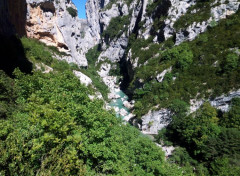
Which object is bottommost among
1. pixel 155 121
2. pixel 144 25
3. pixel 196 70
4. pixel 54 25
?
pixel 155 121

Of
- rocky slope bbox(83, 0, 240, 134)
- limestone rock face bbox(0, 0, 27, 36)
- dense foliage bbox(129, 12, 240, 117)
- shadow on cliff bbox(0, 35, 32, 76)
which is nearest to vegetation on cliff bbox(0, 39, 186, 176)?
shadow on cliff bbox(0, 35, 32, 76)

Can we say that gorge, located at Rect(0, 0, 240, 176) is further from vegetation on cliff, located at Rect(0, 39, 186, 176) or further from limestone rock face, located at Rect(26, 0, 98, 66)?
limestone rock face, located at Rect(26, 0, 98, 66)

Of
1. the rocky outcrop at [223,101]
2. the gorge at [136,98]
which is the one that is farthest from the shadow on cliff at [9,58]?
the rocky outcrop at [223,101]

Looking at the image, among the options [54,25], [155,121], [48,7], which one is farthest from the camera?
[54,25]

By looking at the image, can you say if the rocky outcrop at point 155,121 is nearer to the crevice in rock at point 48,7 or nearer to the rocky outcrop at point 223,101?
the rocky outcrop at point 223,101

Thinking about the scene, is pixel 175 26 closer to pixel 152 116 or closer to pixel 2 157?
pixel 152 116

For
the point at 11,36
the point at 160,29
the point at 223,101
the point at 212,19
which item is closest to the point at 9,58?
the point at 11,36

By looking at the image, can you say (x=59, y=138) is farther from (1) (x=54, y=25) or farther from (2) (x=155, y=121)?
(1) (x=54, y=25)

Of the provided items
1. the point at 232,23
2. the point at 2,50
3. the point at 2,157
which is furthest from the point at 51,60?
the point at 232,23

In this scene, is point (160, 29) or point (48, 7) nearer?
point (48, 7)
